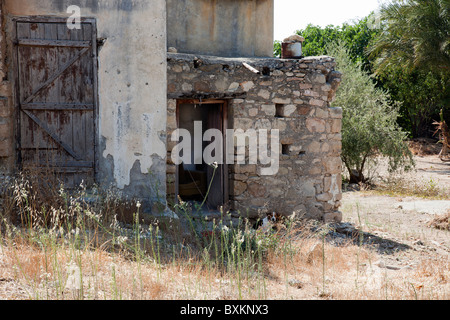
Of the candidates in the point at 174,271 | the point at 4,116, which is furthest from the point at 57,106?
the point at 174,271

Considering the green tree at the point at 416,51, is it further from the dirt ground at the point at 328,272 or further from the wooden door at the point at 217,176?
the wooden door at the point at 217,176

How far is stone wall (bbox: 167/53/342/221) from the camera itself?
7.54 meters

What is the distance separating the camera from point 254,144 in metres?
7.84

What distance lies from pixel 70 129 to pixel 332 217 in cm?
471

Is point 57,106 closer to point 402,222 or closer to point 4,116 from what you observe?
point 4,116

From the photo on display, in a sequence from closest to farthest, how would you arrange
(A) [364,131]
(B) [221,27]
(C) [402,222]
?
(C) [402,222] < (B) [221,27] < (A) [364,131]

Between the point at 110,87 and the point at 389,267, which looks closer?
the point at 389,267

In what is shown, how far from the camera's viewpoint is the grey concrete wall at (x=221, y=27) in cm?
986

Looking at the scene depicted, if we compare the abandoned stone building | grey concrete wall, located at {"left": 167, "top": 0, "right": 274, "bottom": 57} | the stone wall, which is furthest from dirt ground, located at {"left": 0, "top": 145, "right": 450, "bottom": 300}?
grey concrete wall, located at {"left": 167, "top": 0, "right": 274, "bottom": 57}

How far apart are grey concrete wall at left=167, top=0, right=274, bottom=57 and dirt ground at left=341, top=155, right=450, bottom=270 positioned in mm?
4306

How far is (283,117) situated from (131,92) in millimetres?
2660

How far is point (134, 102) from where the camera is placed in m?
6.76
